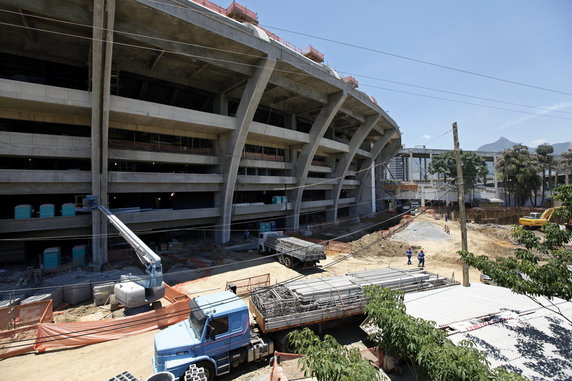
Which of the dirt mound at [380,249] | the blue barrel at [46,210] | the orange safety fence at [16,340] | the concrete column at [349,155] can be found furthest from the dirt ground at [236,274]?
the concrete column at [349,155]

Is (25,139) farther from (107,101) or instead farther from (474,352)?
(474,352)

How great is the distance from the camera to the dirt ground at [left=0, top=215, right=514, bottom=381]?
8.38 m

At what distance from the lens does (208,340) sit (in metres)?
7.79

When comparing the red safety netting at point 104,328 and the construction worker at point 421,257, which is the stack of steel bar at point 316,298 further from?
the construction worker at point 421,257

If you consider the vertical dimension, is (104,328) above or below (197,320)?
below

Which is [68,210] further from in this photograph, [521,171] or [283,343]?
[521,171]

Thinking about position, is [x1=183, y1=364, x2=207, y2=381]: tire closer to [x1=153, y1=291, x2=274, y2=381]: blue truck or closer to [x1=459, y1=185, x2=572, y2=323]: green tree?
[x1=153, y1=291, x2=274, y2=381]: blue truck

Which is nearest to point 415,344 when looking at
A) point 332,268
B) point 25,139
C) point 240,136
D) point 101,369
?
point 101,369

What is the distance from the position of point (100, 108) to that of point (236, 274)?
14.3m

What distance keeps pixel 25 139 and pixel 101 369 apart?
1573 centimetres

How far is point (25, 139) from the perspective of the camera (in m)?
15.9

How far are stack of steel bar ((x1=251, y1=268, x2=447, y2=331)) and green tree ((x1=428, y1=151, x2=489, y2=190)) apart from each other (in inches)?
1741

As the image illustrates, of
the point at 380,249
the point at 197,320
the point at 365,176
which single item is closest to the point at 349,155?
the point at 365,176

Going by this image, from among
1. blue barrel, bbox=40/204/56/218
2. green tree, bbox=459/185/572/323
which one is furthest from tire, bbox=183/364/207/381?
blue barrel, bbox=40/204/56/218
